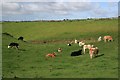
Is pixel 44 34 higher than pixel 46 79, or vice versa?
pixel 44 34

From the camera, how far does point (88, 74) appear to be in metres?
22.1

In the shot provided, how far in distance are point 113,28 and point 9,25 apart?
40.5 m

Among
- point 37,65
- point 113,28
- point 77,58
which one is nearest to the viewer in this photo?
point 37,65

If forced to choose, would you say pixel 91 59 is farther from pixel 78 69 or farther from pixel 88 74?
pixel 88 74

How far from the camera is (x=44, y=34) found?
73.6 metres

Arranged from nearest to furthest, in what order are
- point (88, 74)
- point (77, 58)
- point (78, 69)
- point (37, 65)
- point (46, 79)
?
point (46, 79), point (88, 74), point (78, 69), point (37, 65), point (77, 58)

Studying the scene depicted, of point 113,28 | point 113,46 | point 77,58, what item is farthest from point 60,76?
point 113,28

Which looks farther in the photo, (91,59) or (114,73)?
(91,59)

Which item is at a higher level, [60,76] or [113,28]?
[113,28]

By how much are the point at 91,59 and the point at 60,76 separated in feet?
27.2

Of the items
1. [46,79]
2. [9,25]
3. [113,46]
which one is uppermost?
[9,25]

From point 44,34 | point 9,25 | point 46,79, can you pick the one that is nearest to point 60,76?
point 46,79

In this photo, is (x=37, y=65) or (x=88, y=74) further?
(x=37, y=65)

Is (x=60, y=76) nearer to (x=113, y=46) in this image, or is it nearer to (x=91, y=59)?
(x=91, y=59)
